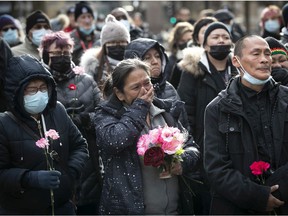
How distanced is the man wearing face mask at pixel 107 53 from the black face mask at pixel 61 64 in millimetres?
656

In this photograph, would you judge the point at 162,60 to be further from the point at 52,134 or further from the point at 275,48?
the point at 52,134

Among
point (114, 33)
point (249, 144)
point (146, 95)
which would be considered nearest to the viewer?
point (249, 144)

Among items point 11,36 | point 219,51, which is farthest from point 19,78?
point 11,36

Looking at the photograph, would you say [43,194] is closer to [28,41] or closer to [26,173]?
[26,173]

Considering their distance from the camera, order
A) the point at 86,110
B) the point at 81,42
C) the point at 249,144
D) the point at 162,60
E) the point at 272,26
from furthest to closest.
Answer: the point at 272,26 → the point at 81,42 → the point at 86,110 → the point at 162,60 → the point at 249,144

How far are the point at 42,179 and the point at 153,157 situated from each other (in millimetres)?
916

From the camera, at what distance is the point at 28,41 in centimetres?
998

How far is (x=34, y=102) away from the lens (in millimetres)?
5559

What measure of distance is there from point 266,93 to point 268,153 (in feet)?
1.63

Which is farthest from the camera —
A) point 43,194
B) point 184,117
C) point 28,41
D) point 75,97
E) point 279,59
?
point 28,41

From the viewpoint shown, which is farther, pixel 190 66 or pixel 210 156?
pixel 190 66

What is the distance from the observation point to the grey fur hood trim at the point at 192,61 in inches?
303

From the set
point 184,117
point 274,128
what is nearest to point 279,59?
point 184,117

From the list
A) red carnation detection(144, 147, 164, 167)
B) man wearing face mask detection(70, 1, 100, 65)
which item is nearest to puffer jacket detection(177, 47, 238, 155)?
red carnation detection(144, 147, 164, 167)
